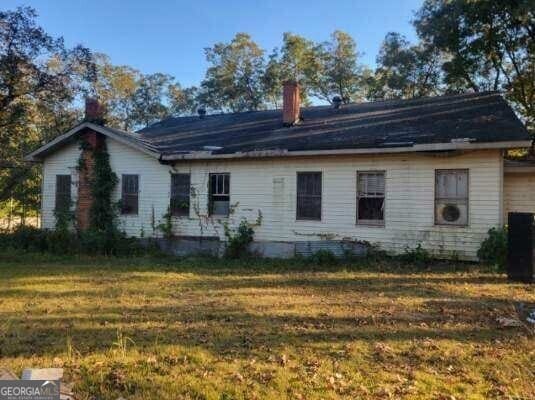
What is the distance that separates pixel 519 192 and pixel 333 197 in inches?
197

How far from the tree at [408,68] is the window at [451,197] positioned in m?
17.2

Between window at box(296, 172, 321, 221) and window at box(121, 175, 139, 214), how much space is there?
6073 millimetres

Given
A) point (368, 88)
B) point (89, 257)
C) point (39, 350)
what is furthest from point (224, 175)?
point (368, 88)

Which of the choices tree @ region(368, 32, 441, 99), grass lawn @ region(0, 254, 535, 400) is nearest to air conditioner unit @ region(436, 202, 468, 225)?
grass lawn @ region(0, 254, 535, 400)

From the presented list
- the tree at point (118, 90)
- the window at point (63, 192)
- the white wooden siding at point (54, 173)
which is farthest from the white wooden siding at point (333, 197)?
the tree at point (118, 90)

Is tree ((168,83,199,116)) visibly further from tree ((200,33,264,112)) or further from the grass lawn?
the grass lawn

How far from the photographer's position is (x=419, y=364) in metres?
4.62

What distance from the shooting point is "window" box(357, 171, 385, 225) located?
12.3m

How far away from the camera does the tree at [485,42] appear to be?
811 inches

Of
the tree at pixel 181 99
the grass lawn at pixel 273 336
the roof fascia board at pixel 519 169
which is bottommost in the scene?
the grass lawn at pixel 273 336

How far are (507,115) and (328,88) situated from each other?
2297cm

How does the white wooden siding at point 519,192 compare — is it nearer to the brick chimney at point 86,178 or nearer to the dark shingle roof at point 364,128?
the dark shingle roof at point 364,128

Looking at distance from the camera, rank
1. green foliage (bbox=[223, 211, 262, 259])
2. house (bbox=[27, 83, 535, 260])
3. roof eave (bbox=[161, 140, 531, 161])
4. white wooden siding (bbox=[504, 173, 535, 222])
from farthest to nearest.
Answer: green foliage (bbox=[223, 211, 262, 259]), white wooden siding (bbox=[504, 173, 535, 222]), house (bbox=[27, 83, 535, 260]), roof eave (bbox=[161, 140, 531, 161])

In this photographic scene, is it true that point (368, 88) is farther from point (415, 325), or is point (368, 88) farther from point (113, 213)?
point (415, 325)
